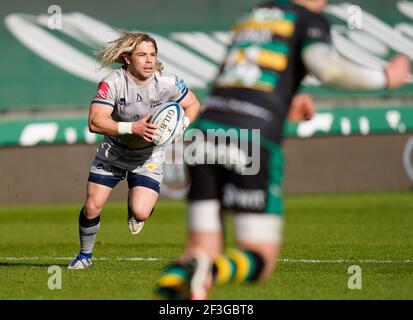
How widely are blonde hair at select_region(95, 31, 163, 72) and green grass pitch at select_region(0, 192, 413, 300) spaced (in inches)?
78.6

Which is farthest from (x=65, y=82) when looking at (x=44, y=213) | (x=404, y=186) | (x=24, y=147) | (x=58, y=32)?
(x=404, y=186)

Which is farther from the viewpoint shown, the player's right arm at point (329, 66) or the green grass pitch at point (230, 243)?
the green grass pitch at point (230, 243)

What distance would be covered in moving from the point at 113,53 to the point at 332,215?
772cm

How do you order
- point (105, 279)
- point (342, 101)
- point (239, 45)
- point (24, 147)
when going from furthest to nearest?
point (342, 101)
point (24, 147)
point (105, 279)
point (239, 45)

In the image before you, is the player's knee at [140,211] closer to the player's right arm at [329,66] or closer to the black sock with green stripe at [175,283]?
the black sock with green stripe at [175,283]

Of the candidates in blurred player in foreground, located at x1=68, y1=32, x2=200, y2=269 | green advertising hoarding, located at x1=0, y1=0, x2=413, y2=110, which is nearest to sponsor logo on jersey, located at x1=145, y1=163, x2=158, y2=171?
blurred player in foreground, located at x1=68, y1=32, x2=200, y2=269

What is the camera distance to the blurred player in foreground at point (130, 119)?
9.41 m

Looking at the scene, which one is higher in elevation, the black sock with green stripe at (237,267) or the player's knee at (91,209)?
the player's knee at (91,209)

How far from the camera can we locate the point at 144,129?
9070mm

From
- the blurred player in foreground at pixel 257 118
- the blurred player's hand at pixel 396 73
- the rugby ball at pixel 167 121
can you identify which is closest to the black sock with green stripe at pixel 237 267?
the blurred player in foreground at pixel 257 118

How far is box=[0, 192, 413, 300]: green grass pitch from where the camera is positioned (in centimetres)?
796

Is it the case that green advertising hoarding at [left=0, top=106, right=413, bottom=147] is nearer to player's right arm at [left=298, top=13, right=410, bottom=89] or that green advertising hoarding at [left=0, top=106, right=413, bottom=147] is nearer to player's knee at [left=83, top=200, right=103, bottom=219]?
player's knee at [left=83, top=200, right=103, bottom=219]
